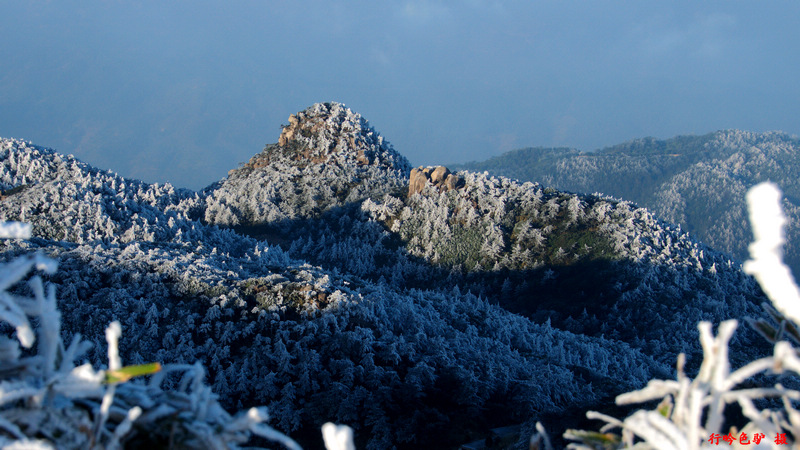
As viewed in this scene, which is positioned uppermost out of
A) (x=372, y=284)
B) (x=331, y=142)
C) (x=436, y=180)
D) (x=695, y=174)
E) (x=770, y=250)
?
(x=695, y=174)

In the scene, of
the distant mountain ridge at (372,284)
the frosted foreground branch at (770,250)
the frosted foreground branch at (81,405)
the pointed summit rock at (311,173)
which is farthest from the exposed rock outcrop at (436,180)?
the frosted foreground branch at (770,250)

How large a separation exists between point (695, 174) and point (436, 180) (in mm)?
118797

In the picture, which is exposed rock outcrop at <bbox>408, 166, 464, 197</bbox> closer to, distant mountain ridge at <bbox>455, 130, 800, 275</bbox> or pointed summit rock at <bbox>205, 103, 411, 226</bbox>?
pointed summit rock at <bbox>205, 103, 411, 226</bbox>

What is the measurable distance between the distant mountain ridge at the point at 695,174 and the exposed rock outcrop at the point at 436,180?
81.4 metres

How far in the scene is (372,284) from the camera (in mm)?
19391

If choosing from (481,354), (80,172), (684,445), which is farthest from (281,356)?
(80,172)

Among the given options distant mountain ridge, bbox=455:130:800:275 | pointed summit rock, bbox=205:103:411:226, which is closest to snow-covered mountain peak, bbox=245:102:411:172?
pointed summit rock, bbox=205:103:411:226

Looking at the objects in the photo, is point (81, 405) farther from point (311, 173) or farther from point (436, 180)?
point (311, 173)

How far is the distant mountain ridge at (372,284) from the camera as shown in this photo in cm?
1199

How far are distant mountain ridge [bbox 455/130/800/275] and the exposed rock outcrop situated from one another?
81.4 meters

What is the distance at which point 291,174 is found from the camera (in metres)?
47.3

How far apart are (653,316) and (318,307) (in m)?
21.1

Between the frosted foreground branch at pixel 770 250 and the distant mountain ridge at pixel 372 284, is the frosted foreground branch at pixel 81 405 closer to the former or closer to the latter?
the frosted foreground branch at pixel 770 250

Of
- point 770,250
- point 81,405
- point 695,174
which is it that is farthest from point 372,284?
point 695,174
